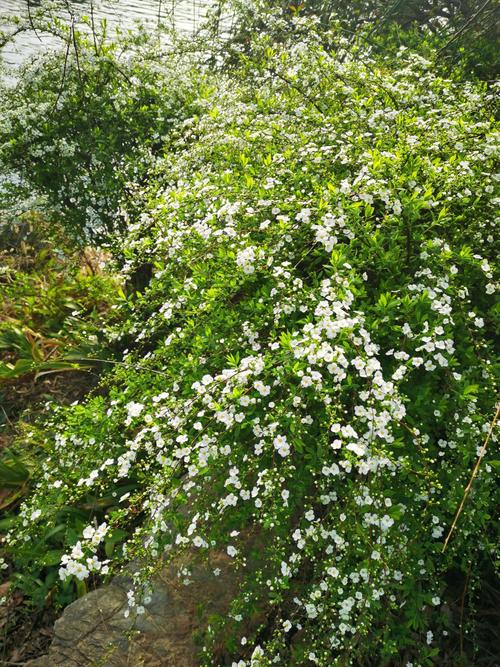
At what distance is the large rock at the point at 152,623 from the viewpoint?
8.23 feet

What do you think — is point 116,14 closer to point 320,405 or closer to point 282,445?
point 320,405

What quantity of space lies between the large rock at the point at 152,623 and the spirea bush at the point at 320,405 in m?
0.12

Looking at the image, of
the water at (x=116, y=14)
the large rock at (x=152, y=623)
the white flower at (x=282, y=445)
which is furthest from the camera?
the water at (x=116, y=14)

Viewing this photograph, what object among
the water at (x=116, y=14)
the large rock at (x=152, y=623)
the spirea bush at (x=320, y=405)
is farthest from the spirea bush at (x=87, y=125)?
the water at (x=116, y=14)

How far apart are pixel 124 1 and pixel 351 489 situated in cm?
1207

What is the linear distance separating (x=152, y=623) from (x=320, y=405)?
132 centimetres

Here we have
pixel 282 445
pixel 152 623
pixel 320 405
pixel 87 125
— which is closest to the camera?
pixel 282 445

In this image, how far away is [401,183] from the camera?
2.53 m

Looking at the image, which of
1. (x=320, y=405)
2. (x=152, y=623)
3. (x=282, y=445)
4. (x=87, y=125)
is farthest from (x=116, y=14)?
(x=152, y=623)

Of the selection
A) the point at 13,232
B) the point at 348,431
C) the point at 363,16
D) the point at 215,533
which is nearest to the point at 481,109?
the point at 348,431

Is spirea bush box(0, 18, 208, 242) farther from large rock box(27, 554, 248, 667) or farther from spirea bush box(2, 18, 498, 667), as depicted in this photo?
large rock box(27, 554, 248, 667)

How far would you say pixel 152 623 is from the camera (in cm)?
258

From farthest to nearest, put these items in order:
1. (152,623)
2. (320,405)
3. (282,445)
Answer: (152,623) → (320,405) → (282,445)

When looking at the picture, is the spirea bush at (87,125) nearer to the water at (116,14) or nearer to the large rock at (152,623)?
the large rock at (152,623)
